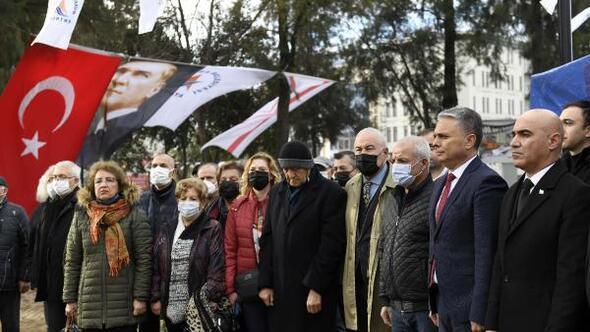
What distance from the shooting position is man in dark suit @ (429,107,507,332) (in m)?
5.32

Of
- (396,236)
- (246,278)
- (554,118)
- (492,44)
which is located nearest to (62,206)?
(246,278)

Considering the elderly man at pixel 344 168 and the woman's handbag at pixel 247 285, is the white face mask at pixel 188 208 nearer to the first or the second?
the woman's handbag at pixel 247 285

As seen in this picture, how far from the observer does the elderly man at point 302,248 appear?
23.1 feet

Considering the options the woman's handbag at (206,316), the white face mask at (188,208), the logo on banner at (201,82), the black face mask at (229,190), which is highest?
the logo on banner at (201,82)

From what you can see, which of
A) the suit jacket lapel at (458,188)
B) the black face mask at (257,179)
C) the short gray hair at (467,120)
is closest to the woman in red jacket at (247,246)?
the black face mask at (257,179)

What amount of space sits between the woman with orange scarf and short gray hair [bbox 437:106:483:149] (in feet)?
10.2

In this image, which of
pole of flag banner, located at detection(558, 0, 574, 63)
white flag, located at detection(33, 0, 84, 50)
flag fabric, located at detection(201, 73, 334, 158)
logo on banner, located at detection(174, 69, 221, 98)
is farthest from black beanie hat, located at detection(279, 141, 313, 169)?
flag fabric, located at detection(201, 73, 334, 158)

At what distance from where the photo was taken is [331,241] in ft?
23.1

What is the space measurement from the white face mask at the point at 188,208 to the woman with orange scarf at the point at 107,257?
368mm

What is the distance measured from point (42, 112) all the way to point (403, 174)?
5433mm

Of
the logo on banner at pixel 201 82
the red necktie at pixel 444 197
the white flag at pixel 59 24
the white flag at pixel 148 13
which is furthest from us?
the logo on banner at pixel 201 82

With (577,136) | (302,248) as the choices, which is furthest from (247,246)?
(577,136)

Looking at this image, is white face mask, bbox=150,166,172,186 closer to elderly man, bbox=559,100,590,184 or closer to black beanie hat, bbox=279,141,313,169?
black beanie hat, bbox=279,141,313,169

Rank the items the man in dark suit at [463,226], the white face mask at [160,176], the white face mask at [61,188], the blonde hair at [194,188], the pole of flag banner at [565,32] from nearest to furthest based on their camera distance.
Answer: the man in dark suit at [463,226] → the blonde hair at [194,188] → the white face mask at [160,176] → the white face mask at [61,188] → the pole of flag banner at [565,32]
